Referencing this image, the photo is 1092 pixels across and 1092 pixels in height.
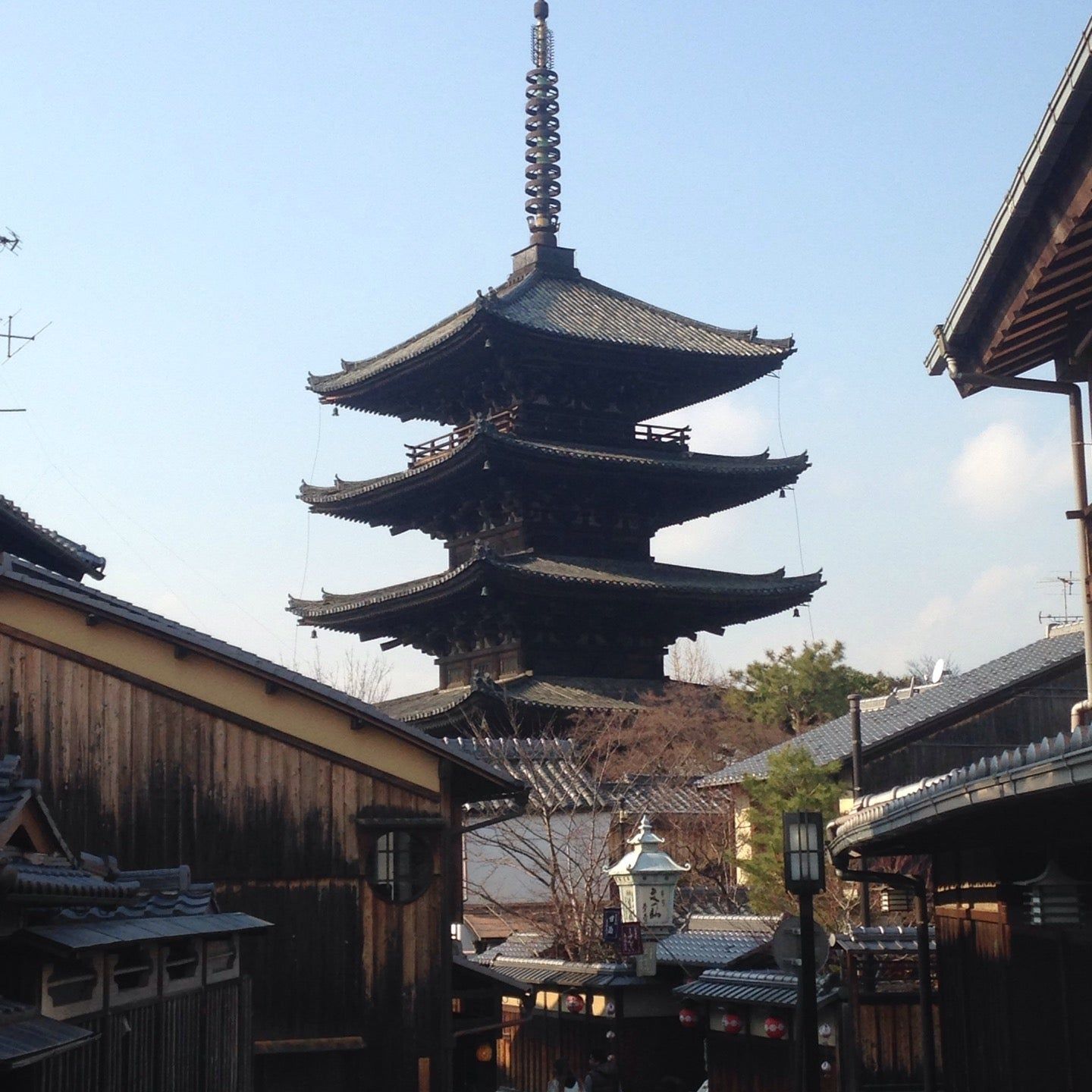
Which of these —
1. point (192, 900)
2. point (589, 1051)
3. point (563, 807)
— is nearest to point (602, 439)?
point (563, 807)

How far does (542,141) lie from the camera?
46.8m

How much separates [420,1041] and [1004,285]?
1006 centimetres

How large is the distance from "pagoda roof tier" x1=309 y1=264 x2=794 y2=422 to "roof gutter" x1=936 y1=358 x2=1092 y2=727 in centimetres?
2553

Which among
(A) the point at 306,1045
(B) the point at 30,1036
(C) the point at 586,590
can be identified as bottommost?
(A) the point at 306,1045

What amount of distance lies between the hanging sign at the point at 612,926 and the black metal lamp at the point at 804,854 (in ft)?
26.9

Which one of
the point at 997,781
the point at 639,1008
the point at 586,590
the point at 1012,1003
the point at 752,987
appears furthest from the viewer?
the point at 586,590

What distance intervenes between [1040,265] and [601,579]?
27543mm

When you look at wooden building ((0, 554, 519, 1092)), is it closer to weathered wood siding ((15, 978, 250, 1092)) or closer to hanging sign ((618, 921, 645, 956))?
weathered wood siding ((15, 978, 250, 1092))

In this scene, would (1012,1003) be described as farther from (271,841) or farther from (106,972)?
(271,841)

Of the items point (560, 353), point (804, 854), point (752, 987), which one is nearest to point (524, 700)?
point (560, 353)

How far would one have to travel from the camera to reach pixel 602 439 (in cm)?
4072

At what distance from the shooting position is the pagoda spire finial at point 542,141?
45219mm

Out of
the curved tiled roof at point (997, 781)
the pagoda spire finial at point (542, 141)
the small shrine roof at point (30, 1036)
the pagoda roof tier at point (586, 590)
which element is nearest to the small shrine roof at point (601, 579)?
the pagoda roof tier at point (586, 590)

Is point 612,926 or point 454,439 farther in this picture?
point 454,439
